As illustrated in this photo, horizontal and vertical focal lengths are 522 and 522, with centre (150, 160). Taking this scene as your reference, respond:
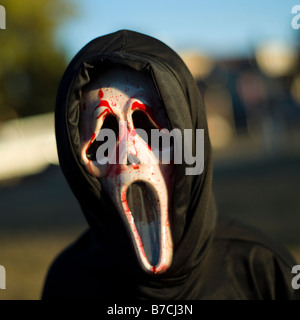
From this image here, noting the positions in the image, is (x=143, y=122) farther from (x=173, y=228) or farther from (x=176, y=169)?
(x=173, y=228)

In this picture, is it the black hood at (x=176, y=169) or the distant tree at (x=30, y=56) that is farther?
the distant tree at (x=30, y=56)

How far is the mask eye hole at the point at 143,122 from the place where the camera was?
5.12ft

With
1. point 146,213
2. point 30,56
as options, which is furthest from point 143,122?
point 30,56

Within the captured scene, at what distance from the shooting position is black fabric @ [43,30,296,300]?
1533mm

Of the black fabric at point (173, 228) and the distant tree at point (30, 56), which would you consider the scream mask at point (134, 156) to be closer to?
the black fabric at point (173, 228)

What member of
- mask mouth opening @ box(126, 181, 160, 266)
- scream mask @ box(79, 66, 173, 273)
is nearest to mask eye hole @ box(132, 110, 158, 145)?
scream mask @ box(79, 66, 173, 273)

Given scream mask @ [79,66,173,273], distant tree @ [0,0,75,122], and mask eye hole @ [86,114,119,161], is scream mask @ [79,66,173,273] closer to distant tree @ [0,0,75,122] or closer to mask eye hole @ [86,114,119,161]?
mask eye hole @ [86,114,119,161]

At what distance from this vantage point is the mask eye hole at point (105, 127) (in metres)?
1.59

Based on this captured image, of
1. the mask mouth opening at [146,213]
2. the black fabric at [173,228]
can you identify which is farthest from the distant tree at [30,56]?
the mask mouth opening at [146,213]

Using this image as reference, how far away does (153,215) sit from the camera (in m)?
1.53

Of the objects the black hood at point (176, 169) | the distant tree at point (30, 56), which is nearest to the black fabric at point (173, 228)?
the black hood at point (176, 169)

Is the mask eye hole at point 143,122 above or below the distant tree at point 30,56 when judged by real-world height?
below

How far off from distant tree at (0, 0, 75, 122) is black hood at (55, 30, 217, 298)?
74.7 feet
